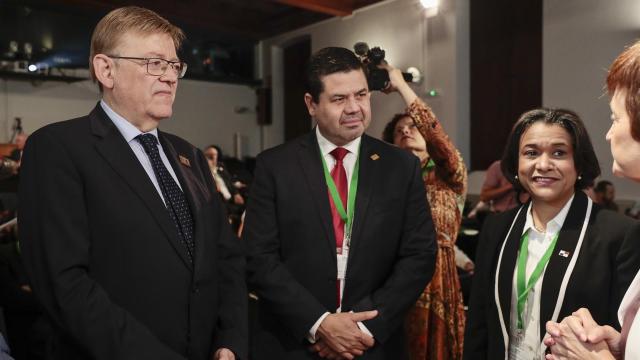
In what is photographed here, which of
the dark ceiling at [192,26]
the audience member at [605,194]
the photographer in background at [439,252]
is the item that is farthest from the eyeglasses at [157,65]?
the dark ceiling at [192,26]

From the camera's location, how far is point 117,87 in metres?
1.38

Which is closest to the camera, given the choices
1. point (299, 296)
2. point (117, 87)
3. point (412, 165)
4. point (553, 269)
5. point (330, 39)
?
point (117, 87)

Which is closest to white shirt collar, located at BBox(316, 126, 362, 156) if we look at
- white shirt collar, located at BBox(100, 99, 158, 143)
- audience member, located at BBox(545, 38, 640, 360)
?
white shirt collar, located at BBox(100, 99, 158, 143)

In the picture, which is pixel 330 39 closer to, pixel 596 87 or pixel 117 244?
pixel 596 87

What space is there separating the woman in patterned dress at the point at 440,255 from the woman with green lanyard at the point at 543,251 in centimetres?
42

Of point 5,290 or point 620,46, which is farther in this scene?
point 620,46

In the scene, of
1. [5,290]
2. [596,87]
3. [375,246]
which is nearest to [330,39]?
[596,87]

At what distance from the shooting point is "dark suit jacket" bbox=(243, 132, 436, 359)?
69.5 inches

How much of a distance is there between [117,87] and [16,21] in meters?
7.44

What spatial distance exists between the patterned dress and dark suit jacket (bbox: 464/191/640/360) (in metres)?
0.43

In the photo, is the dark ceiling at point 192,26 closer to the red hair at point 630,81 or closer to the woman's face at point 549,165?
the woman's face at point 549,165

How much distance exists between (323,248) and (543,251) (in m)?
0.66

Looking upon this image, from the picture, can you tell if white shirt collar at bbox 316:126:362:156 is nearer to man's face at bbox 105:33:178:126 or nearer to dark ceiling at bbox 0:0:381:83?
man's face at bbox 105:33:178:126

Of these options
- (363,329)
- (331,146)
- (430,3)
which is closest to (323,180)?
(331,146)
